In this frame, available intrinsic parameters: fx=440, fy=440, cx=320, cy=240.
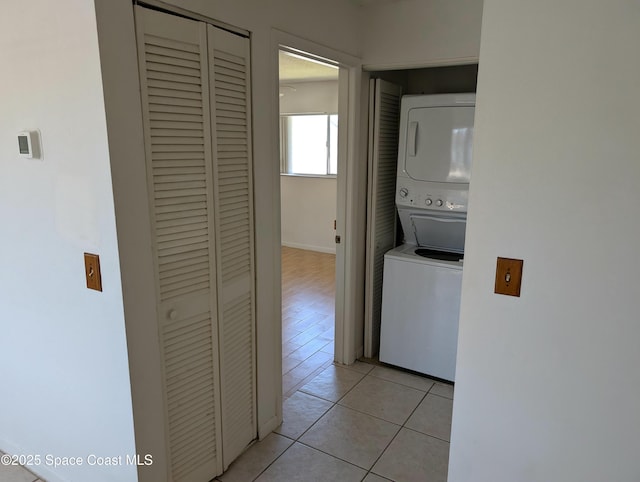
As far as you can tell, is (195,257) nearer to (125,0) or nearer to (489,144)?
(125,0)

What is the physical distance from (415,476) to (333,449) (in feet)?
1.36

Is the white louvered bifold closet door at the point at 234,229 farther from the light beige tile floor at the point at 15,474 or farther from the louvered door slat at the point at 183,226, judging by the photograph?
the light beige tile floor at the point at 15,474

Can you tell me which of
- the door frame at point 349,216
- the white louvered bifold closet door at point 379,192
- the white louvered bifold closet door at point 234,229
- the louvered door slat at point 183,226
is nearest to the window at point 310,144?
the white louvered bifold closet door at point 379,192

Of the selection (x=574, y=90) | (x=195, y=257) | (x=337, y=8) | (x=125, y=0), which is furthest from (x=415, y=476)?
(x=337, y=8)

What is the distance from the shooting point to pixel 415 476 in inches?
80.4

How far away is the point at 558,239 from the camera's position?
1261 mm

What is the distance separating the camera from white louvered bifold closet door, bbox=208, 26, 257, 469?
175cm

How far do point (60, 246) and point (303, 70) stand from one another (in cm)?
390

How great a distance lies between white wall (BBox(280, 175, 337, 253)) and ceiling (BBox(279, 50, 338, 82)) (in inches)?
51.0

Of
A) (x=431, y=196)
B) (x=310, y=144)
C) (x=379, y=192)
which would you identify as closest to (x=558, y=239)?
(x=431, y=196)

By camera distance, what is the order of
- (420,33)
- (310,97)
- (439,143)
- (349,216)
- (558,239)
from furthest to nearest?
(310,97) < (349,216) < (439,143) < (420,33) < (558,239)

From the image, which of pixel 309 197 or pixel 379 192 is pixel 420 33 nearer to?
pixel 379 192

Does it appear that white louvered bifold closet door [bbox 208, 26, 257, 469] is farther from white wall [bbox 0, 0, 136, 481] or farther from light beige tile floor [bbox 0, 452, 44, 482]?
light beige tile floor [bbox 0, 452, 44, 482]

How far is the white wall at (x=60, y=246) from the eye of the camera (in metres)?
1.38
